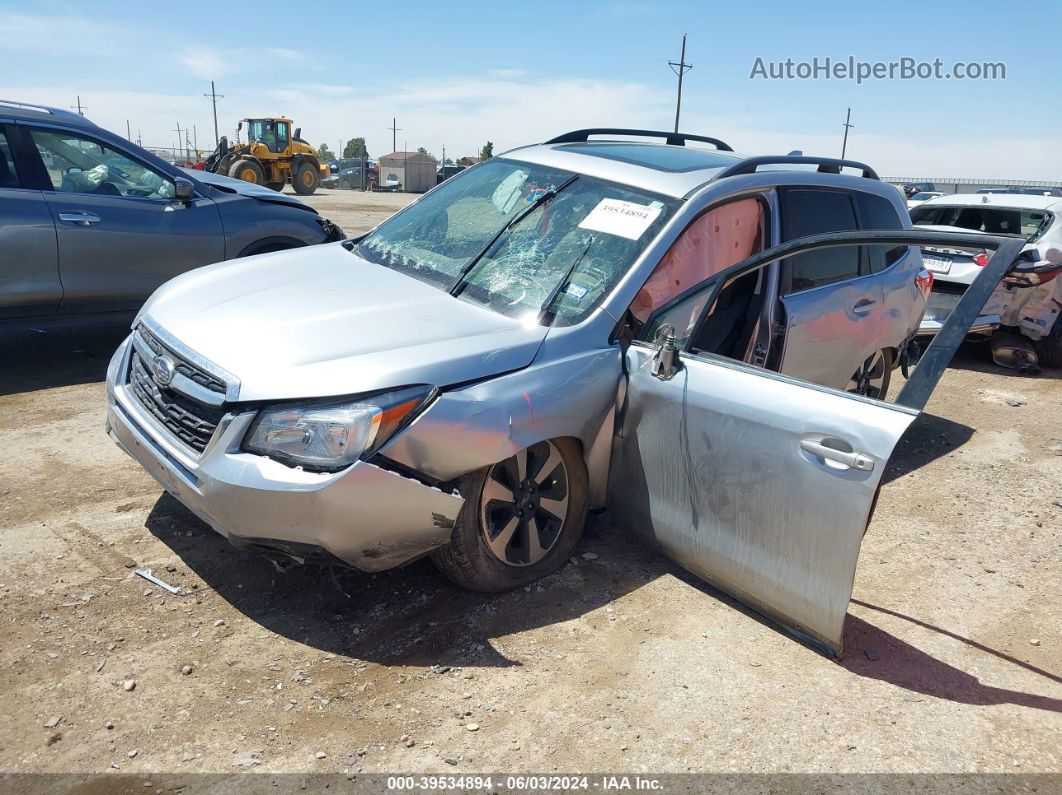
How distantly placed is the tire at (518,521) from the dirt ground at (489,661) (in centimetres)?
13

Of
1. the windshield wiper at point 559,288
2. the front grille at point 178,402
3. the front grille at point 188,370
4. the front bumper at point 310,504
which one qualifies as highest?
the windshield wiper at point 559,288

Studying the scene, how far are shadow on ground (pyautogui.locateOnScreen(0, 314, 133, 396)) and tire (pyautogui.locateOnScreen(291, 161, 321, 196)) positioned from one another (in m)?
24.4

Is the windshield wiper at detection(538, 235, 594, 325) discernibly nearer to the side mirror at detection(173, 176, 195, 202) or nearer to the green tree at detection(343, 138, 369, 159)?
the side mirror at detection(173, 176, 195, 202)

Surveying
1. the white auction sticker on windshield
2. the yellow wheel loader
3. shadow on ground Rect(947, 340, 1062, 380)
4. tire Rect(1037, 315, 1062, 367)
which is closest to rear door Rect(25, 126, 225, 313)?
the white auction sticker on windshield

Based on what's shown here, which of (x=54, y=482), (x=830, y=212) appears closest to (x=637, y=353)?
(x=830, y=212)

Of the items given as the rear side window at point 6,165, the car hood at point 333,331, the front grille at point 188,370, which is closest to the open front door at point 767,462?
the car hood at point 333,331

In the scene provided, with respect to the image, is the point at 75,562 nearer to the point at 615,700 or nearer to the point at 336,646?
the point at 336,646

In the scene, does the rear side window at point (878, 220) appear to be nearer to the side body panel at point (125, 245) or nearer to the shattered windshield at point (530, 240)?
the shattered windshield at point (530, 240)

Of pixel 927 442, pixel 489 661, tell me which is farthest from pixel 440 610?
pixel 927 442

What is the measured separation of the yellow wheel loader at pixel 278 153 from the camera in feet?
95.0

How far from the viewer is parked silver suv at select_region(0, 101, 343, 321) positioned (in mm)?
5590

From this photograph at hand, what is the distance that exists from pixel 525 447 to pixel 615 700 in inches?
36.7

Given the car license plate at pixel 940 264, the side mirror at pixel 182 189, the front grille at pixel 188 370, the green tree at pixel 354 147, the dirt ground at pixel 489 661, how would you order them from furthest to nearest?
1. the green tree at pixel 354 147
2. the car license plate at pixel 940 264
3. the side mirror at pixel 182 189
4. the front grille at pixel 188 370
5. the dirt ground at pixel 489 661

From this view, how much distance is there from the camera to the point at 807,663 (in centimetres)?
308
